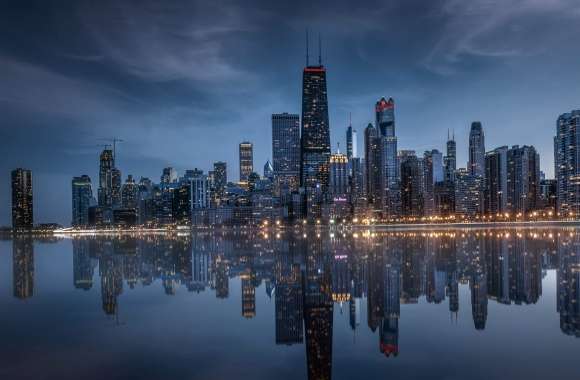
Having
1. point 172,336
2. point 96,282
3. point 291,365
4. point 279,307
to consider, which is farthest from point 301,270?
point 291,365

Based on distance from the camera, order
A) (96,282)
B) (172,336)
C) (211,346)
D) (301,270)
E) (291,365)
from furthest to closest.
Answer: (301,270), (96,282), (172,336), (211,346), (291,365)

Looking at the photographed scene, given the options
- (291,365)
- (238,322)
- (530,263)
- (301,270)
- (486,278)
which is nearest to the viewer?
(291,365)

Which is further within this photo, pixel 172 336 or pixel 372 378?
pixel 172 336

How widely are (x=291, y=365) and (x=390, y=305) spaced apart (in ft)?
24.0

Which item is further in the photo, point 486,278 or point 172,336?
point 486,278

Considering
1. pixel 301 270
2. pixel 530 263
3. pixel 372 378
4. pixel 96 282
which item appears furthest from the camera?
pixel 530 263

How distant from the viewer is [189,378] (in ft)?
32.0

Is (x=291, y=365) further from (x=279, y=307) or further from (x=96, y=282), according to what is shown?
(x=96, y=282)

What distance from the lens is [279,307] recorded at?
668 inches

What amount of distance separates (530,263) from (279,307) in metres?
21.1

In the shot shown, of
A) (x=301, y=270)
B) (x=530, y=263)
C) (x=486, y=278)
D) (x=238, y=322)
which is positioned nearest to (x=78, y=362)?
(x=238, y=322)

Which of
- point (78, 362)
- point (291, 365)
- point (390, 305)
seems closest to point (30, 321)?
point (78, 362)

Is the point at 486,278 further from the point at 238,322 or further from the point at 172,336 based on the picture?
the point at 172,336

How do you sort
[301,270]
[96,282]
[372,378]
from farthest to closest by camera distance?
[301,270] → [96,282] → [372,378]
